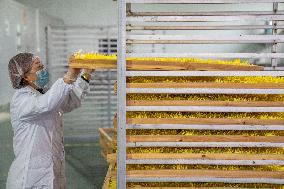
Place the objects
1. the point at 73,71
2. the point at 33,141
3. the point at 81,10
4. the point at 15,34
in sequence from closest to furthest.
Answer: the point at 73,71 < the point at 33,141 < the point at 15,34 < the point at 81,10

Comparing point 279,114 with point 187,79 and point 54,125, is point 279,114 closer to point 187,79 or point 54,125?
point 187,79

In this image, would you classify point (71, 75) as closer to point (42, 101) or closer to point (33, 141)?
point (42, 101)

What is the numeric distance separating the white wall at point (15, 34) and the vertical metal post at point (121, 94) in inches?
339

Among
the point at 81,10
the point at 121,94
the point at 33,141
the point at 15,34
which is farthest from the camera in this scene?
the point at 81,10

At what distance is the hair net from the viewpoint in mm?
2607

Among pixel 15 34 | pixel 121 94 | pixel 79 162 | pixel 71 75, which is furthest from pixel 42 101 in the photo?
pixel 15 34

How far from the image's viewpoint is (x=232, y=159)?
2.21m

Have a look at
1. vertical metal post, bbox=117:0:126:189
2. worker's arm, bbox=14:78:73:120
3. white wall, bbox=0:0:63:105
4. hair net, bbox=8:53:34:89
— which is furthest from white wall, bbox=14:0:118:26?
vertical metal post, bbox=117:0:126:189

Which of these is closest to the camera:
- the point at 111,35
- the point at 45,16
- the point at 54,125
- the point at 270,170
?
the point at 270,170

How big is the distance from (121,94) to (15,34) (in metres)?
9.69

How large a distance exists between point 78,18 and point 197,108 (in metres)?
13.3

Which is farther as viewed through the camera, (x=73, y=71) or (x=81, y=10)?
(x=81, y=10)

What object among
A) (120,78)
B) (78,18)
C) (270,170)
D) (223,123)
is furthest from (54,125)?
(78,18)

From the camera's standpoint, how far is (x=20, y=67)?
260cm
